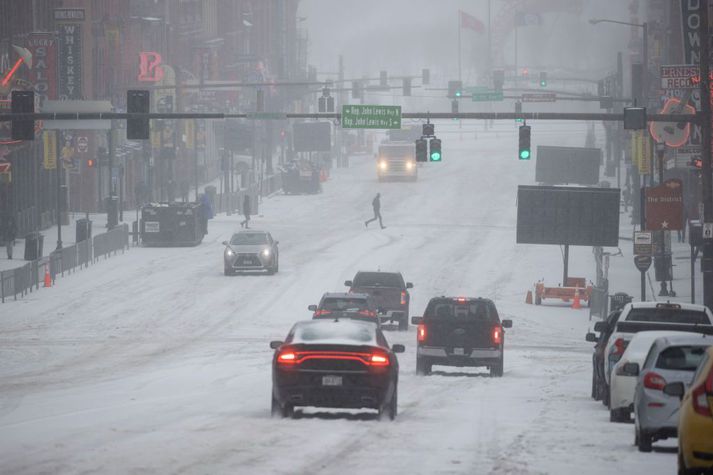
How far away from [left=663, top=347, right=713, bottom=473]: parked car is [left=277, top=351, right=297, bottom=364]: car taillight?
752cm

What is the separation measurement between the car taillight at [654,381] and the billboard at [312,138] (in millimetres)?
97156

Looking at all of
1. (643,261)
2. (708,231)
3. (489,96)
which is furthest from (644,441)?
(489,96)

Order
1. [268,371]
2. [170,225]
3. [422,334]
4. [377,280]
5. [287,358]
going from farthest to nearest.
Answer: [170,225] < [377,280] < [268,371] < [422,334] < [287,358]

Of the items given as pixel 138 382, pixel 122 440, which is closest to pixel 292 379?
pixel 122 440

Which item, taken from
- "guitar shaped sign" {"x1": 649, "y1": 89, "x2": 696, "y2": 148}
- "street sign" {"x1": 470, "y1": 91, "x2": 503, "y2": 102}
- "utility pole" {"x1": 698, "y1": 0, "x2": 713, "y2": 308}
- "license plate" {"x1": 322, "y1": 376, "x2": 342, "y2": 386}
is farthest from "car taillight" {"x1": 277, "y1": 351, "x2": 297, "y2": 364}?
"street sign" {"x1": 470, "y1": 91, "x2": 503, "y2": 102}

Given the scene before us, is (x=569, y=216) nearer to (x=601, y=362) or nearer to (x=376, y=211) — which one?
(x=376, y=211)

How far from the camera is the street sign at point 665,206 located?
3834 cm

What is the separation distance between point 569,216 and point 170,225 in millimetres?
17889

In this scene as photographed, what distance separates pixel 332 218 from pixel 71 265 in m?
28.1

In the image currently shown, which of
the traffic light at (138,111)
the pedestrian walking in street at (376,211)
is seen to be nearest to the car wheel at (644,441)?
the traffic light at (138,111)

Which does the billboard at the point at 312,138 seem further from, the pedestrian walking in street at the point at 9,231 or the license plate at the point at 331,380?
the license plate at the point at 331,380

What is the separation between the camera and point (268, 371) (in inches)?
1163

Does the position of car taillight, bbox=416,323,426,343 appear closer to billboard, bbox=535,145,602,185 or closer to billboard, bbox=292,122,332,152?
billboard, bbox=535,145,602,185

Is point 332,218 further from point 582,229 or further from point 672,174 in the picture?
point 582,229
